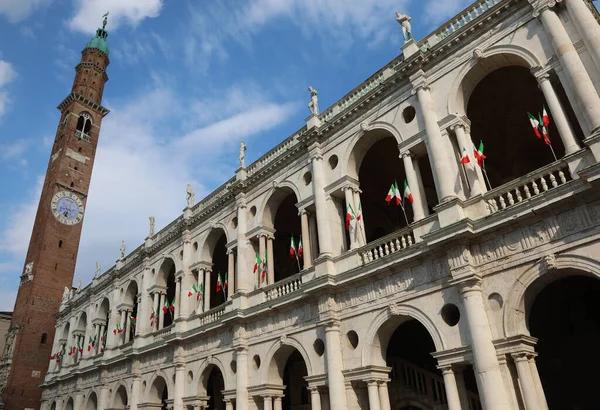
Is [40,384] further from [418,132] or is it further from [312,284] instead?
[418,132]

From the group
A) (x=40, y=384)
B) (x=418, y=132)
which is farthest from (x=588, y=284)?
(x=40, y=384)

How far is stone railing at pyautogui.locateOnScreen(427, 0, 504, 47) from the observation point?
15.4 meters

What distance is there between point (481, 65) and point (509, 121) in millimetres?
5825

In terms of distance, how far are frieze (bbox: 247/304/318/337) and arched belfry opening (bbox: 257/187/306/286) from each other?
1.97 meters

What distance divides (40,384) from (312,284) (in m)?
37.9

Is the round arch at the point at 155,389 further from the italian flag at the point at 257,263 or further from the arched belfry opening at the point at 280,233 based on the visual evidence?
the italian flag at the point at 257,263

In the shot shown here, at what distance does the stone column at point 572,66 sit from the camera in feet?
38.5

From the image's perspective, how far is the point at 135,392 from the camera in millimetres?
27859

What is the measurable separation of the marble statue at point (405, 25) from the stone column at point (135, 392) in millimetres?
24974

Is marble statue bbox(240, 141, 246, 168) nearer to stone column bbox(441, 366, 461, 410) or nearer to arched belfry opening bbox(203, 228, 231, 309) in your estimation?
arched belfry opening bbox(203, 228, 231, 309)

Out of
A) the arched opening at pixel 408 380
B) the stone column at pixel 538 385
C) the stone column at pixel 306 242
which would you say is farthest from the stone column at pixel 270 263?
the stone column at pixel 538 385

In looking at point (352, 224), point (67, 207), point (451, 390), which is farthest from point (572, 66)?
point (67, 207)

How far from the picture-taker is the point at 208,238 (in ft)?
87.2

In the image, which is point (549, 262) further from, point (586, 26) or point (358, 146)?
point (358, 146)
